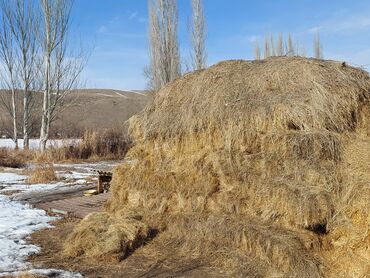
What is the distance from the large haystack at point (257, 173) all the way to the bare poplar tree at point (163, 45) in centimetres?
2002

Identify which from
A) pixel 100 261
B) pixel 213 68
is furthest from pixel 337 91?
pixel 100 261

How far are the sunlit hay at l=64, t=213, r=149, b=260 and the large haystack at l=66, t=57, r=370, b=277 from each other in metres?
0.02

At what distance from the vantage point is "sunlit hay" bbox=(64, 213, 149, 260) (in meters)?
5.22

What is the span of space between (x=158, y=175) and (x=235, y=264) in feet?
6.57

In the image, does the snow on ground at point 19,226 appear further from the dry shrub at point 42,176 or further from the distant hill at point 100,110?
the distant hill at point 100,110

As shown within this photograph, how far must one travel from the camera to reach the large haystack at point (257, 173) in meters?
4.56

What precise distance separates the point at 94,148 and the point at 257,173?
57.3 feet

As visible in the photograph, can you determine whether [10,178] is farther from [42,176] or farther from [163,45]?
[163,45]

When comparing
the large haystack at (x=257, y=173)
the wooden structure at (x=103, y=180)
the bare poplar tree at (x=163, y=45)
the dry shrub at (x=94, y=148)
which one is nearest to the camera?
the large haystack at (x=257, y=173)

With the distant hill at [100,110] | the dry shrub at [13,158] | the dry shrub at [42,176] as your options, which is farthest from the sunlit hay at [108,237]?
the distant hill at [100,110]

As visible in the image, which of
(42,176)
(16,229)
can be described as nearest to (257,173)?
(16,229)

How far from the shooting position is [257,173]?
525 cm

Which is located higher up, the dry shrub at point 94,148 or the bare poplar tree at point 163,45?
the bare poplar tree at point 163,45

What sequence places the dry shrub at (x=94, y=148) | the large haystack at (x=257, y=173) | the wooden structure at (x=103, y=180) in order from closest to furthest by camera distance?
the large haystack at (x=257, y=173)
the wooden structure at (x=103, y=180)
the dry shrub at (x=94, y=148)
